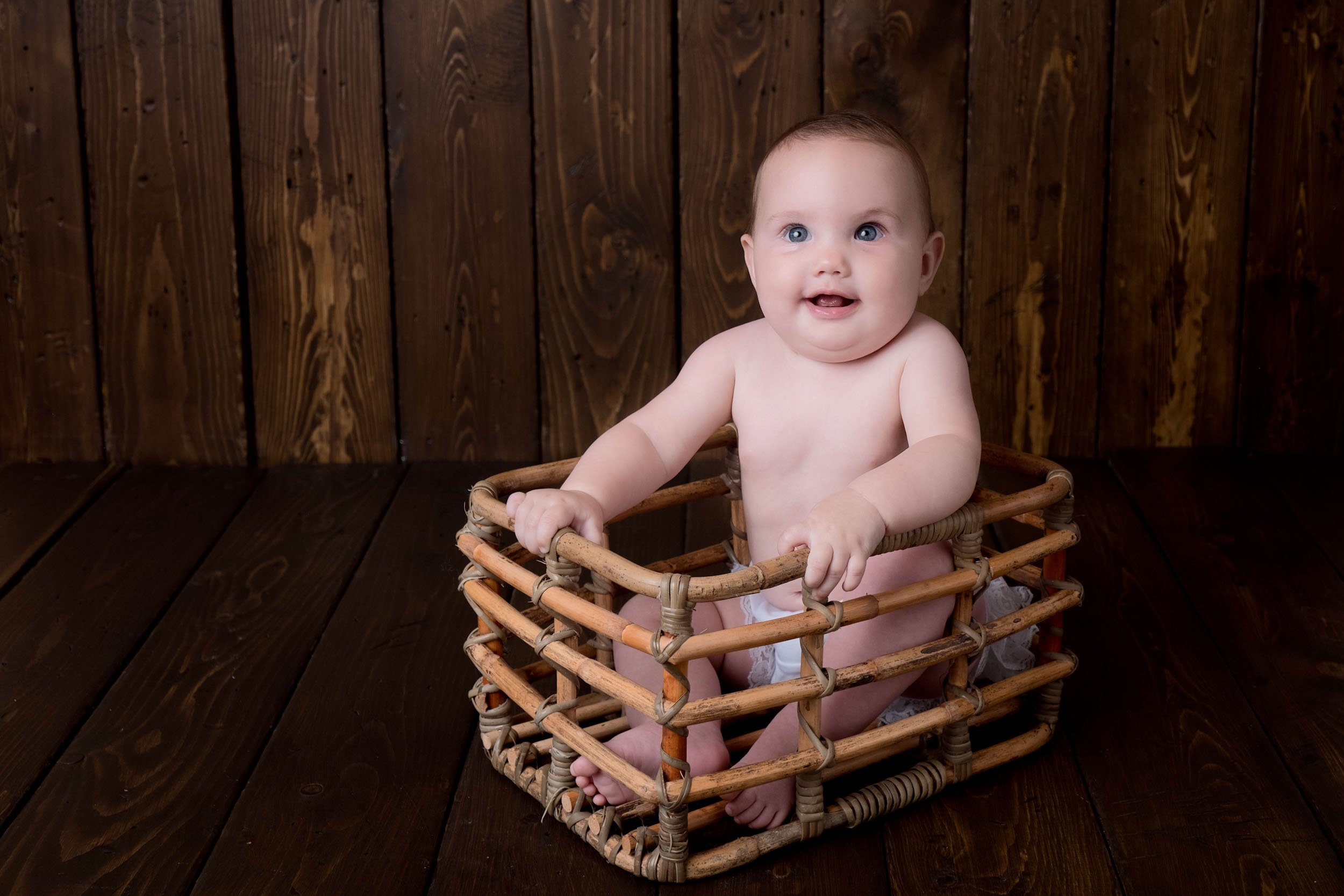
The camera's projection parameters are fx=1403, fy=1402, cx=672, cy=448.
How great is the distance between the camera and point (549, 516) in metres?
0.98

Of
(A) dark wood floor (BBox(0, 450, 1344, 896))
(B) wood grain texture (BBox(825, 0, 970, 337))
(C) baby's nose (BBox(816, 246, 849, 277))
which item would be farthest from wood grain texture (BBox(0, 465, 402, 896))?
(B) wood grain texture (BBox(825, 0, 970, 337))

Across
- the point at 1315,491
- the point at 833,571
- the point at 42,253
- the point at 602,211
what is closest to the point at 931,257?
the point at 833,571

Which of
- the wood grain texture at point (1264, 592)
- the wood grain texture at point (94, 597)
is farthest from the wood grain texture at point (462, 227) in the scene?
the wood grain texture at point (1264, 592)

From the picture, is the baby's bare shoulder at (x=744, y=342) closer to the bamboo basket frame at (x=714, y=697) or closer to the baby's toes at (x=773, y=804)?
the bamboo basket frame at (x=714, y=697)

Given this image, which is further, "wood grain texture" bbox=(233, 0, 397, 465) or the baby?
"wood grain texture" bbox=(233, 0, 397, 465)

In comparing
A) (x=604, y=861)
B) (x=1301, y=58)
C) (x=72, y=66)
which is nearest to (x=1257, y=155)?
(x=1301, y=58)

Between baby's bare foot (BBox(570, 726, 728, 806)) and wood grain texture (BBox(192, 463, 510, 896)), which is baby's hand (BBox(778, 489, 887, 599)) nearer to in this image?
baby's bare foot (BBox(570, 726, 728, 806))

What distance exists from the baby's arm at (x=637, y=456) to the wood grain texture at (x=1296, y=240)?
2.83 ft

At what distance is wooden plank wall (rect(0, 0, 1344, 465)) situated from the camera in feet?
5.45

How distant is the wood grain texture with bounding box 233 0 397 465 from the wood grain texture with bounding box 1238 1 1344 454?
1.06 meters

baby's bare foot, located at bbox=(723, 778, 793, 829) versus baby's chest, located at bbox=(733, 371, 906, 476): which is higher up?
baby's chest, located at bbox=(733, 371, 906, 476)

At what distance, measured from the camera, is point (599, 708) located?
1.13 metres

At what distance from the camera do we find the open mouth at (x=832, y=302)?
1075 mm

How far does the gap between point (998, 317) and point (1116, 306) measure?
0.15 m
